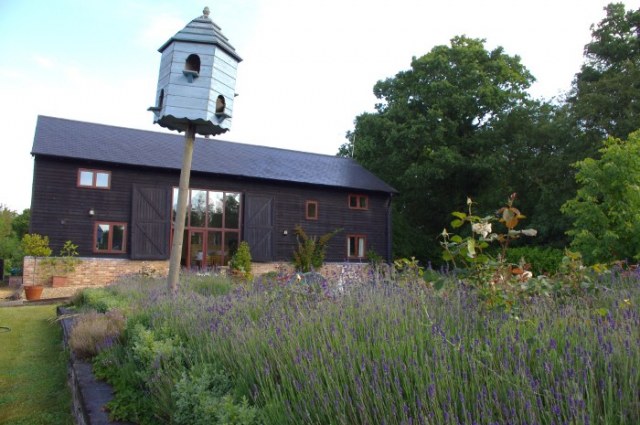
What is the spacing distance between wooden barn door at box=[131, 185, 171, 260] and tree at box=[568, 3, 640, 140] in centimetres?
1774

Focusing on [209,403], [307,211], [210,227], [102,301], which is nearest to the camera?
[209,403]

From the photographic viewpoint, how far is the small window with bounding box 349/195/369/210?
23.2 m

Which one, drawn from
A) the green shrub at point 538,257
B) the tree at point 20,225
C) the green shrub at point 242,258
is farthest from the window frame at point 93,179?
the tree at point 20,225

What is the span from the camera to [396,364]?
7.14ft

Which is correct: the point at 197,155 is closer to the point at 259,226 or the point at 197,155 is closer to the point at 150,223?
the point at 150,223

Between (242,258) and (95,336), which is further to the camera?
(242,258)

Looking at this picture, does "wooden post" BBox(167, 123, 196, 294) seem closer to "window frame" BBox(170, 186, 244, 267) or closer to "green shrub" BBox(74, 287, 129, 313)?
"green shrub" BBox(74, 287, 129, 313)

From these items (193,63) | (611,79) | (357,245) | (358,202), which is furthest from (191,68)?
(611,79)

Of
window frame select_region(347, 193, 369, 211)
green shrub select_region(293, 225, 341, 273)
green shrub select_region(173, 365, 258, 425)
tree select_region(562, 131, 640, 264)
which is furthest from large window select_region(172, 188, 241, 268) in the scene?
green shrub select_region(173, 365, 258, 425)

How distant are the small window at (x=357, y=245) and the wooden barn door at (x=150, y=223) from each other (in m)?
8.55

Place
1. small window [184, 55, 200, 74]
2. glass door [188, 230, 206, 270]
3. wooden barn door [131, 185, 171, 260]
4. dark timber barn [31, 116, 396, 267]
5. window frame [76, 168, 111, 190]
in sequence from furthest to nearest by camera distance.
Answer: glass door [188, 230, 206, 270], wooden barn door [131, 185, 171, 260], window frame [76, 168, 111, 190], dark timber barn [31, 116, 396, 267], small window [184, 55, 200, 74]

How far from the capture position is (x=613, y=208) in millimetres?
14227

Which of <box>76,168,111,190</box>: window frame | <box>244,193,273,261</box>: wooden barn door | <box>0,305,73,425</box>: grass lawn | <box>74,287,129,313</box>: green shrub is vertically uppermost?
<box>76,168,111,190</box>: window frame

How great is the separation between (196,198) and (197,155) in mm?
2250
